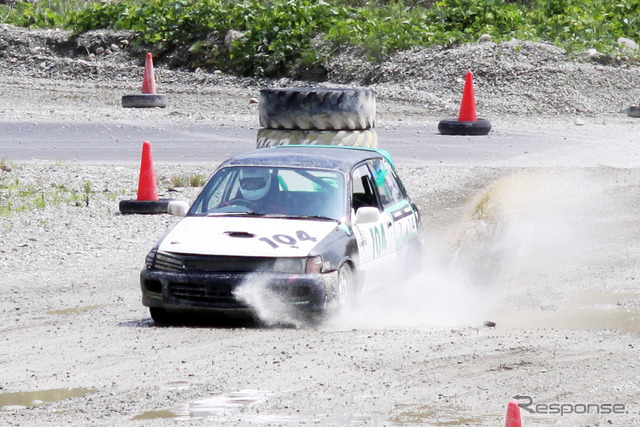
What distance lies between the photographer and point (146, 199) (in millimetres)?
13031

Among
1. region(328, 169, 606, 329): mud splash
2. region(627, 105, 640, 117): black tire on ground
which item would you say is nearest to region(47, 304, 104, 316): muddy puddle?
region(328, 169, 606, 329): mud splash

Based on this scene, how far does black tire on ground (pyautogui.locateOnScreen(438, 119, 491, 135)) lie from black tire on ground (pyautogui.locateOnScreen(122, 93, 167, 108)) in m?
6.41

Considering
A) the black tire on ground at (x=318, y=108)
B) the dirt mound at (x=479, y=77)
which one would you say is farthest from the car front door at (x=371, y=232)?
the dirt mound at (x=479, y=77)

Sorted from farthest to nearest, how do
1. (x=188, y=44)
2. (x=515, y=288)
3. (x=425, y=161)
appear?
1. (x=188, y=44)
2. (x=425, y=161)
3. (x=515, y=288)

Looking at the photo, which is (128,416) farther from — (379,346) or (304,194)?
(304,194)

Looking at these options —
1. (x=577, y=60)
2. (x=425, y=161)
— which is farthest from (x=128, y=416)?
(x=577, y=60)

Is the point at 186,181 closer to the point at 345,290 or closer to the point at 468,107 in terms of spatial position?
the point at 345,290

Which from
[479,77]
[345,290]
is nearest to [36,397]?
[345,290]

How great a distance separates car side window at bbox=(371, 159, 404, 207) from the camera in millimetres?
9898

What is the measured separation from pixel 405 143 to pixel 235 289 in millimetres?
10577

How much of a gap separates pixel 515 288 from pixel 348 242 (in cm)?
228

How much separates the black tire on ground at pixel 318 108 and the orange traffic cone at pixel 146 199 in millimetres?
1737

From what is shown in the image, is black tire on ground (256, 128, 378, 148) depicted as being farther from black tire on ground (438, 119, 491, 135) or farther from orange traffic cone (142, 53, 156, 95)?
orange traffic cone (142, 53, 156, 95)

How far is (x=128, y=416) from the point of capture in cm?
594
